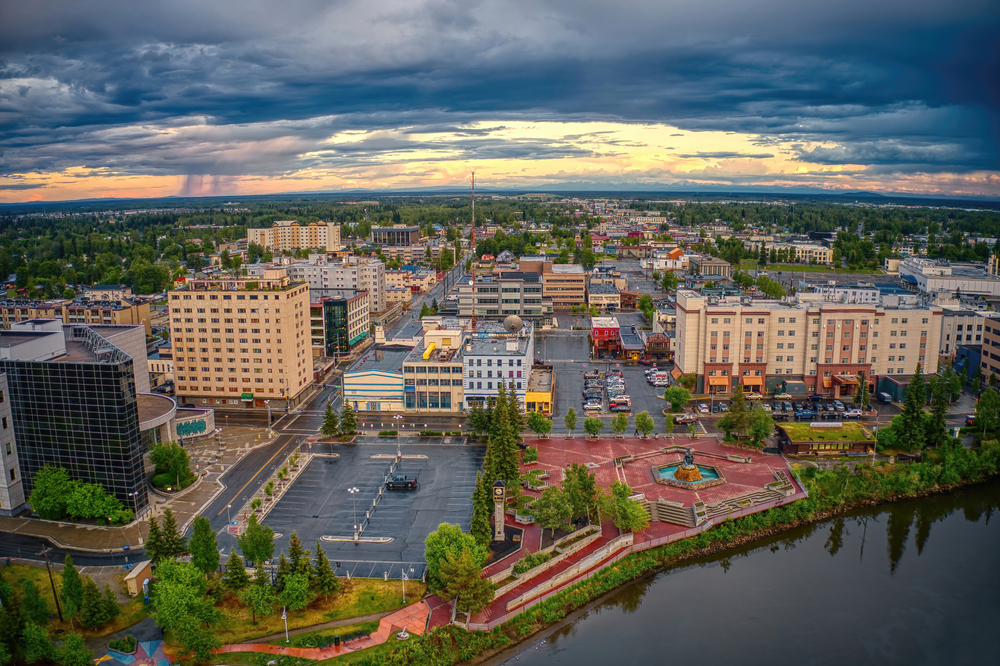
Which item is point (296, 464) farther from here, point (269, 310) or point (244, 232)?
point (244, 232)

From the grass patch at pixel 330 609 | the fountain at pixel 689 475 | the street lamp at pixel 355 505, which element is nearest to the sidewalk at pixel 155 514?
the street lamp at pixel 355 505

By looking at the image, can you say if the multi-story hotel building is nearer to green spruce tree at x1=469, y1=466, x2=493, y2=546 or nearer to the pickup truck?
the pickup truck

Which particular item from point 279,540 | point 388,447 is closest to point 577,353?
point 388,447

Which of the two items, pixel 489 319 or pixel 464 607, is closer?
pixel 464 607

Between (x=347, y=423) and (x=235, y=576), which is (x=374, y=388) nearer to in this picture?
(x=347, y=423)

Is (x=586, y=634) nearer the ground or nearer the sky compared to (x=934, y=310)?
nearer the ground

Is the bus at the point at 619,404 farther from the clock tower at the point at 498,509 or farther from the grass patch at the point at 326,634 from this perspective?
the grass patch at the point at 326,634

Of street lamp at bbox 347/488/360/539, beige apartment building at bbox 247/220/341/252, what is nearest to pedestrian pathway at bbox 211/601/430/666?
street lamp at bbox 347/488/360/539
